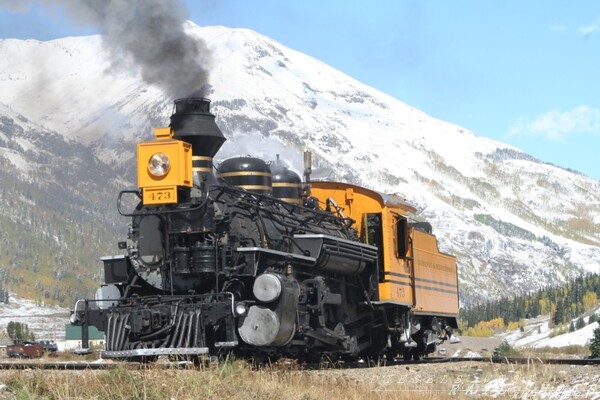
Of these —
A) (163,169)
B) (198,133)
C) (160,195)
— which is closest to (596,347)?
(198,133)

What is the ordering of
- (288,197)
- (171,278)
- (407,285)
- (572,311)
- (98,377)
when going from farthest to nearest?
(572,311)
(407,285)
(288,197)
(171,278)
(98,377)

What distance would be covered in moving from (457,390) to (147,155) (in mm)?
7030

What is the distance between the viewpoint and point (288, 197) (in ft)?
72.7

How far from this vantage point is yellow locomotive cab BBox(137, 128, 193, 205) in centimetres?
1733

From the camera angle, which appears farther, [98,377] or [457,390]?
[457,390]

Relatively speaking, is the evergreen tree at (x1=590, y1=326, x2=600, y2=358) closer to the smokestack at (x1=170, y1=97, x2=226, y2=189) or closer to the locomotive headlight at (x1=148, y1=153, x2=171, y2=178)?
the smokestack at (x1=170, y1=97, x2=226, y2=189)

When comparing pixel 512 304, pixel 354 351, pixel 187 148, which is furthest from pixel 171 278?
pixel 512 304

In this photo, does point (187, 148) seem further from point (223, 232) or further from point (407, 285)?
point (407, 285)

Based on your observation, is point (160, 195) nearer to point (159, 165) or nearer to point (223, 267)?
point (159, 165)

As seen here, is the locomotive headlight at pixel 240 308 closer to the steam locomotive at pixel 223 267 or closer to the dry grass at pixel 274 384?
the steam locomotive at pixel 223 267

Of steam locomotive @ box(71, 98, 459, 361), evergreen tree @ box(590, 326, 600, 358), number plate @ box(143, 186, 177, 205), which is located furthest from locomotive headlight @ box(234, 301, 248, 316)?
evergreen tree @ box(590, 326, 600, 358)

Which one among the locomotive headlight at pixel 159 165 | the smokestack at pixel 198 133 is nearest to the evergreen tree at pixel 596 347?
the smokestack at pixel 198 133

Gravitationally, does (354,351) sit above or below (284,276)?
below

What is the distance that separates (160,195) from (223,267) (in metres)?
1.74
